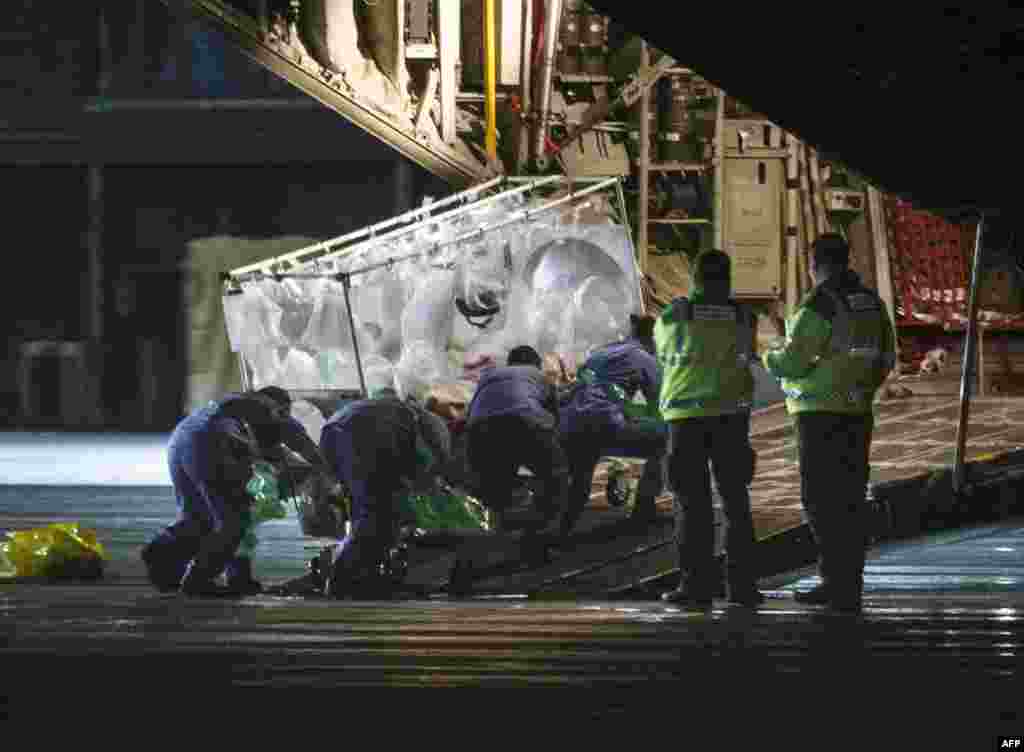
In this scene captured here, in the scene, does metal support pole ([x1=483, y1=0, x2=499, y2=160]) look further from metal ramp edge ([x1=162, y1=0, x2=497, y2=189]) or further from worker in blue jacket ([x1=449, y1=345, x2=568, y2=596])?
worker in blue jacket ([x1=449, y1=345, x2=568, y2=596])

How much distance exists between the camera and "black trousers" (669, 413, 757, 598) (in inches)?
491

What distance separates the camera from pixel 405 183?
29281 millimetres

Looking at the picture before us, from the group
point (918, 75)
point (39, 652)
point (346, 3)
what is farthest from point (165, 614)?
point (346, 3)

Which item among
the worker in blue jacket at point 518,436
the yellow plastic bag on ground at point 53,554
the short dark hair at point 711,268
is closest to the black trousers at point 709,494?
the short dark hair at point 711,268

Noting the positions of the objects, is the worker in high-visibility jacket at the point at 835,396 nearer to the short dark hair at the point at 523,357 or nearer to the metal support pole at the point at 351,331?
the short dark hair at the point at 523,357

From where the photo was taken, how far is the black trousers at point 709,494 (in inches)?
491

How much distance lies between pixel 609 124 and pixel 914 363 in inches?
144

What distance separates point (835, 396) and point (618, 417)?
3.55 metres

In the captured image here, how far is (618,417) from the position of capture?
15.7m

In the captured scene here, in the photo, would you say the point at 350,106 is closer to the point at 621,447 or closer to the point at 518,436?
the point at 621,447

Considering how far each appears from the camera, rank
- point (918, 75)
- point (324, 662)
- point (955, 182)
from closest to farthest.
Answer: point (324, 662) → point (918, 75) → point (955, 182)

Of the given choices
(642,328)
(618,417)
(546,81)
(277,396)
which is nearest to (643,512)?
(618,417)

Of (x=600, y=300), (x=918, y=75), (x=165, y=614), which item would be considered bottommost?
(x=165, y=614)

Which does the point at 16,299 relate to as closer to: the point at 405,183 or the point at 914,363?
the point at 405,183
